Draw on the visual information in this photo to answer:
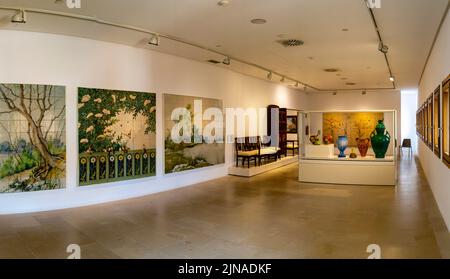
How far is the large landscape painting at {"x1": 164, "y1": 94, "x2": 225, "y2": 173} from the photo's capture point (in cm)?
870

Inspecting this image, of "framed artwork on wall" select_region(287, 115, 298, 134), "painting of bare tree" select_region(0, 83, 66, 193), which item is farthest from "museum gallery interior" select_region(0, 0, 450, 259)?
"framed artwork on wall" select_region(287, 115, 298, 134)

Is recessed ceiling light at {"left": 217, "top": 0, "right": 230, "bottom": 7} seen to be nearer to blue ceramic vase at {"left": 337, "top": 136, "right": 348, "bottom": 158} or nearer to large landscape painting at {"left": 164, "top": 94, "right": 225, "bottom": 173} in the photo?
large landscape painting at {"left": 164, "top": 94, "right": 225, "bottom": 173}

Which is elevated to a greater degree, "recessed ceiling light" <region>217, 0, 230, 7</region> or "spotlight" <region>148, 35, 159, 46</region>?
"recessed ceiling light" <region>217, 0, 230, 7</region>

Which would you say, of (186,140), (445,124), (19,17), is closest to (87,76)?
(19,17)

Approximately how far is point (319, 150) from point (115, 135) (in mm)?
5567

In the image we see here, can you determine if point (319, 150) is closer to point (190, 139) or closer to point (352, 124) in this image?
point (190, 139)

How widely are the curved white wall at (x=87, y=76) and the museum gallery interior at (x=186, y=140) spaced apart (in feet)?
0.08

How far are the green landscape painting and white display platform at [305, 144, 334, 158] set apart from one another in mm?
4385

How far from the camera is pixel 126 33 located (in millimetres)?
6816

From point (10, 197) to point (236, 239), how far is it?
4315 millimetres

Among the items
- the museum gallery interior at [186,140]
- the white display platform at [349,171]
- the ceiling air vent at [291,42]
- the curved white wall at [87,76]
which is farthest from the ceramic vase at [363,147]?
the curved white wall at [87,76]

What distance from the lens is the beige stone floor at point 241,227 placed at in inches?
172

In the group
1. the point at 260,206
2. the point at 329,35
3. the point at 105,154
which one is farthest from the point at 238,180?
the point at 329,35
